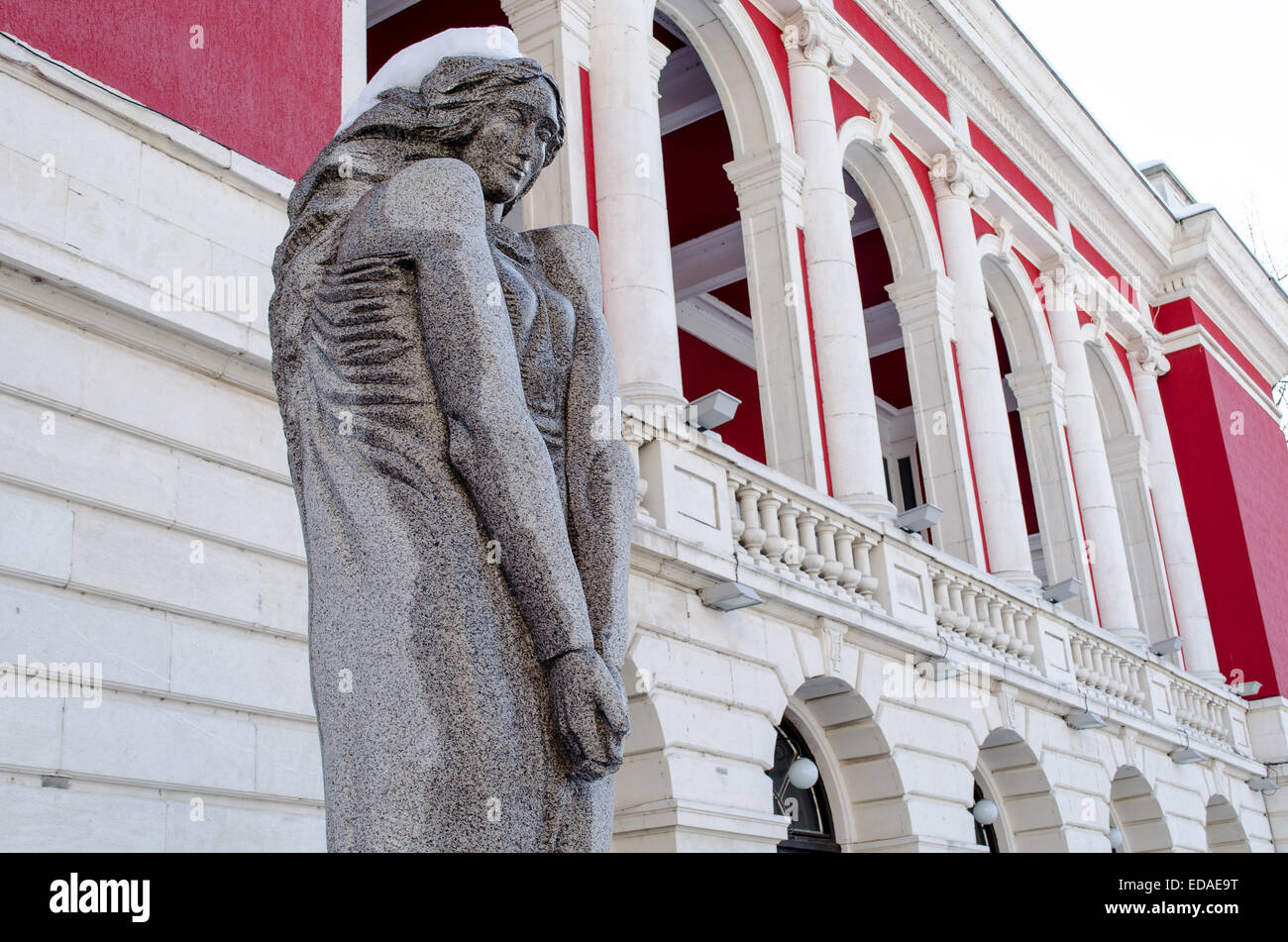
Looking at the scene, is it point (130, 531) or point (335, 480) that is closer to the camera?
point (335, 480)

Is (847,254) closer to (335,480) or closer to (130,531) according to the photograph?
(130,531)

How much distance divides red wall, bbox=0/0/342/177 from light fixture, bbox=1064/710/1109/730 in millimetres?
9595

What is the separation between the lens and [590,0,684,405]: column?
9703 mm

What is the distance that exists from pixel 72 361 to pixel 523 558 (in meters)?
3.80

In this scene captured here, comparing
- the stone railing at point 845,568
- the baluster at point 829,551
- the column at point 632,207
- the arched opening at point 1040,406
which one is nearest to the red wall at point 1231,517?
the arched opening at point 1040,406

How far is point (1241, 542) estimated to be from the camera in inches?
811

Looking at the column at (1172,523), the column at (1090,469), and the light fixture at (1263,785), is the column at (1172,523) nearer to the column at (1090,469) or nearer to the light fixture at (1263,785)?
the light fixture at (1263,785)

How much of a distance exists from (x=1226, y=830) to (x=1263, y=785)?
50.3 inches

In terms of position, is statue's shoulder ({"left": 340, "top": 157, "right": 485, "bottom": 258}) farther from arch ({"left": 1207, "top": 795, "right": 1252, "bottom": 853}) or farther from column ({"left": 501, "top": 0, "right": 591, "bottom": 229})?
arch ({"left": 1207, "top": 795, "right": 1252, "bottom": 853})

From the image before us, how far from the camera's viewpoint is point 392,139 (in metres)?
3.06

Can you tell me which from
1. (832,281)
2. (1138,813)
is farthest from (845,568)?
(1138,813)

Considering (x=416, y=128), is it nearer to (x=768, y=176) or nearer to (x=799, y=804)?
(x=799, y=804)
